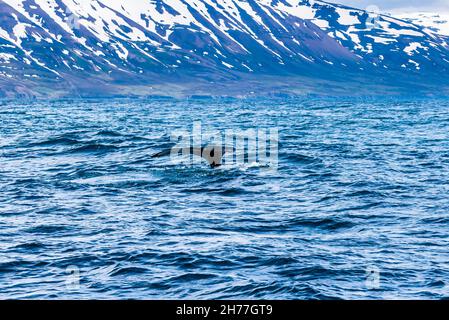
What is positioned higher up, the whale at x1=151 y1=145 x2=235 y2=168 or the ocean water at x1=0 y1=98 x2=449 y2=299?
the ocean water at x1=0 y1=98 x2=449 y2=299

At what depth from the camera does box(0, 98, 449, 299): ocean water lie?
1559cm

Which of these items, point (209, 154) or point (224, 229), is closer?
point (224, 229)

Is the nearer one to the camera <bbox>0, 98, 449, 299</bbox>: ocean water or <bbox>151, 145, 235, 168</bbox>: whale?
<bbox>0, 98, 449, 299</bbox>: ocean water

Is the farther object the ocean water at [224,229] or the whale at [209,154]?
the whale at [209,154]

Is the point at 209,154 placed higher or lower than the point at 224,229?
lower

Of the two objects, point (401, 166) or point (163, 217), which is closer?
point (163, 217)

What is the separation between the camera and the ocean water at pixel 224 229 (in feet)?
51.1

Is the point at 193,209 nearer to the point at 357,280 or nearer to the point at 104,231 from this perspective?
the point at 104,231

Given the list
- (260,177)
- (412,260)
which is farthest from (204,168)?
(412,260)

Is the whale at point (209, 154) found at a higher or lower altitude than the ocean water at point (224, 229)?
lower

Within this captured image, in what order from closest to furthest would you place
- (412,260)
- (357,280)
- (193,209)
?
(357,280) → (412,260) → (193,209)

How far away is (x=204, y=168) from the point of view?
119 feet

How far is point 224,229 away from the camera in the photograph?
21547 mm

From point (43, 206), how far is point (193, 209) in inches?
204
